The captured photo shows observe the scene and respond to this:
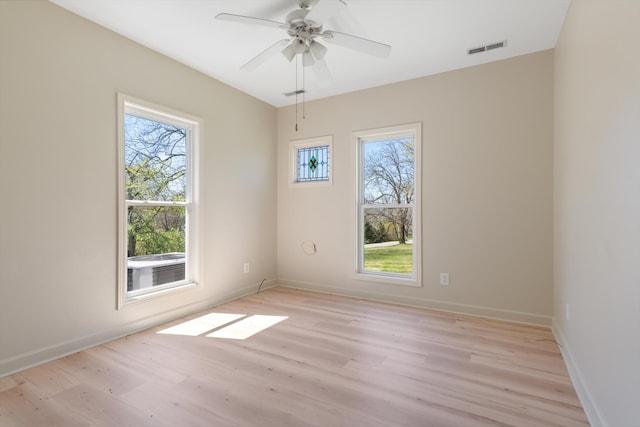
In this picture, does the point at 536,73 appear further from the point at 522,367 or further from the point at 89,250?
the point at 89,250

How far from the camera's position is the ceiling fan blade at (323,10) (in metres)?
2.00

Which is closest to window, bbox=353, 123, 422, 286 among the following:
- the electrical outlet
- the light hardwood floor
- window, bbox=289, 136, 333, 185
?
the electrical outlet

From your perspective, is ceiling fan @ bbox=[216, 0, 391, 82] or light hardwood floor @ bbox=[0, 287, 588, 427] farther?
ceiling fan @ bbox=[216, 0, 391, 82]

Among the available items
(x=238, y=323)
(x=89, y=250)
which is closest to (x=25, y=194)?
(x=89, y=250)

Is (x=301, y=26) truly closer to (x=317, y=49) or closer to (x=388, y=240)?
(x=317, y=49)

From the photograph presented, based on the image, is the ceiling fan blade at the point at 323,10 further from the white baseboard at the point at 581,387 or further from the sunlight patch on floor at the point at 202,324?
the sunlight patch on floor at the point at 202,324

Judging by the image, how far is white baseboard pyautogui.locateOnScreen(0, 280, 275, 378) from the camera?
88.4 inches

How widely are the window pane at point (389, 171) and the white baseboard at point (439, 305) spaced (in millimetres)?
1200

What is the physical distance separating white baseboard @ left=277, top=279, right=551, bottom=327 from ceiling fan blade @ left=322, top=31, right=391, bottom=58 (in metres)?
2.73

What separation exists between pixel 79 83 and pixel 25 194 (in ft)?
3.25

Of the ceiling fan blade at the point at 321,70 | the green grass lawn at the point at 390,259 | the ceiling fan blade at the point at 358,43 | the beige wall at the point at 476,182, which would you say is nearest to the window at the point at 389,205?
the green grass lawn at the point at 390,259

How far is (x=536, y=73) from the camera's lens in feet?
10.4

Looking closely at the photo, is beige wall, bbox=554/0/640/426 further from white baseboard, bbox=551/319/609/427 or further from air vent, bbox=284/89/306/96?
air vent, bbox=284/89/306/96

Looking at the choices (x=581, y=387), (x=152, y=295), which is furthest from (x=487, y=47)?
(x=152, y=295)
